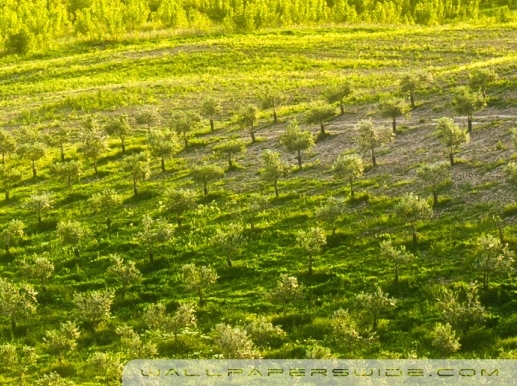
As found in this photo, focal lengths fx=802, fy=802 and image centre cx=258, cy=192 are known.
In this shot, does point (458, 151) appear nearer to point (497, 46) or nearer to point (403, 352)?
point (403, 352)

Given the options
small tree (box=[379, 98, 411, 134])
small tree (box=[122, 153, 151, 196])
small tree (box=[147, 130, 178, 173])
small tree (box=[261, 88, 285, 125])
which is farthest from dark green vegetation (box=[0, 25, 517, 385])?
small tree (box=[379, 98, 411, 134])

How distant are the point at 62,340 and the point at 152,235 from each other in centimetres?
1558

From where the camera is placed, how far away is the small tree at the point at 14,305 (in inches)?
2170

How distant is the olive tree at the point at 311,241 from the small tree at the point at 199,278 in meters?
7.14

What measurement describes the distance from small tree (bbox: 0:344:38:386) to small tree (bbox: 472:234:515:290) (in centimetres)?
2912

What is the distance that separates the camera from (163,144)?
84.1m

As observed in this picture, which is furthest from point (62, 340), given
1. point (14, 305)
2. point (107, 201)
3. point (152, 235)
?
point (107, 201)

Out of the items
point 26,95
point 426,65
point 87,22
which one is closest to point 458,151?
point 426,65

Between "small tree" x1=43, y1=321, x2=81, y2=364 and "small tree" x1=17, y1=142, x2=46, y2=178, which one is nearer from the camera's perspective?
"small tree" x1=43, y1=321, x2=81, y2=364

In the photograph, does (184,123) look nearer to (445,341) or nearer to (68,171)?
(68,171)

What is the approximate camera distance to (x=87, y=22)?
16950 cm

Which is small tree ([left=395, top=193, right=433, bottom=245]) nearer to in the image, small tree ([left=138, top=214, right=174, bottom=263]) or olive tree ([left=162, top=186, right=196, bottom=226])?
small tree ([left=138, top=214, right=174, bottom=263])

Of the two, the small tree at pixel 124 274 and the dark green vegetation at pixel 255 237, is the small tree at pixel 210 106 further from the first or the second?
the small tree at pixel 124 274

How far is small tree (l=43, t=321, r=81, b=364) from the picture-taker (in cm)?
5012
